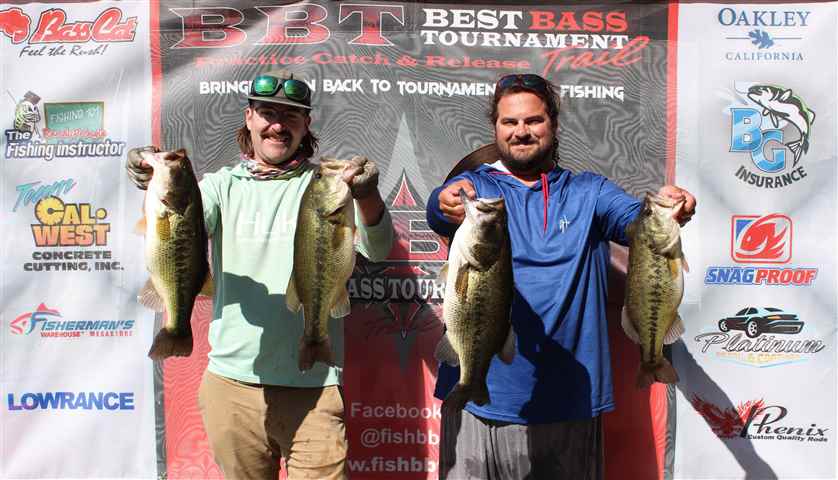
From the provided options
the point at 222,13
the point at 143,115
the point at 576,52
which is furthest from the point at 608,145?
the point at 143,115

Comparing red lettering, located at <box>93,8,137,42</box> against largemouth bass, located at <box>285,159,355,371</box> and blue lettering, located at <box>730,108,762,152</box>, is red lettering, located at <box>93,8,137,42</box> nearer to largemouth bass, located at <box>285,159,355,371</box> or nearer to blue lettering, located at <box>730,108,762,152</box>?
largemouth bass, located at <box>285,159,355,371</box>

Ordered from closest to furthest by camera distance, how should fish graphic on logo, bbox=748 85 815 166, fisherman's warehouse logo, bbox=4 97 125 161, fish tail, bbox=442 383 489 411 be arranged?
fish tail, bbox=442 383 489 411, fish graphic on logo, bbox=748 85 815 166, fisherman's warehouse logo, bbox=4 97 125 161

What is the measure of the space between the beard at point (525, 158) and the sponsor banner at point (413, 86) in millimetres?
1069

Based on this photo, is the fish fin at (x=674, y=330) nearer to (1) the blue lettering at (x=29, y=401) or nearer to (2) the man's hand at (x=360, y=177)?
(2) the man's hand at (x=360, y=177)

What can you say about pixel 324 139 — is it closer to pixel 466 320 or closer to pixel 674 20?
pixel 466 320

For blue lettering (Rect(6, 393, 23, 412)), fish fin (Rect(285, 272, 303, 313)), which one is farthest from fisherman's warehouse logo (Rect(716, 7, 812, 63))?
blue lettering (Rect(6, 393, 23, 412))

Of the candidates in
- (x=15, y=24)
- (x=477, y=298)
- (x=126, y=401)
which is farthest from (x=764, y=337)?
(x=15, y=24)

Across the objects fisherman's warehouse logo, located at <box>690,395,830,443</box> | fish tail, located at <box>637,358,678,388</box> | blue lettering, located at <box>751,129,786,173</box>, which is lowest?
fisherman's warehouse logo, located at <box>690,395,830,443</box>

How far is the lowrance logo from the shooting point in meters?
4.16

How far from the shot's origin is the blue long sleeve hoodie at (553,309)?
9.34ft

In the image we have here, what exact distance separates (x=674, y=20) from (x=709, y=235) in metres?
1.26

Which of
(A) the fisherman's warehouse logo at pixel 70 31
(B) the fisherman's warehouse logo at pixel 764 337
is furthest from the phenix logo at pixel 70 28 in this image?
(B) the fisherman's warehouse logo at pixel 764 337

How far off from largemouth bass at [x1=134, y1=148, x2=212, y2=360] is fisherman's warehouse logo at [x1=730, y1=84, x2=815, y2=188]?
3.04 metres

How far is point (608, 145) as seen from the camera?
160 inches
